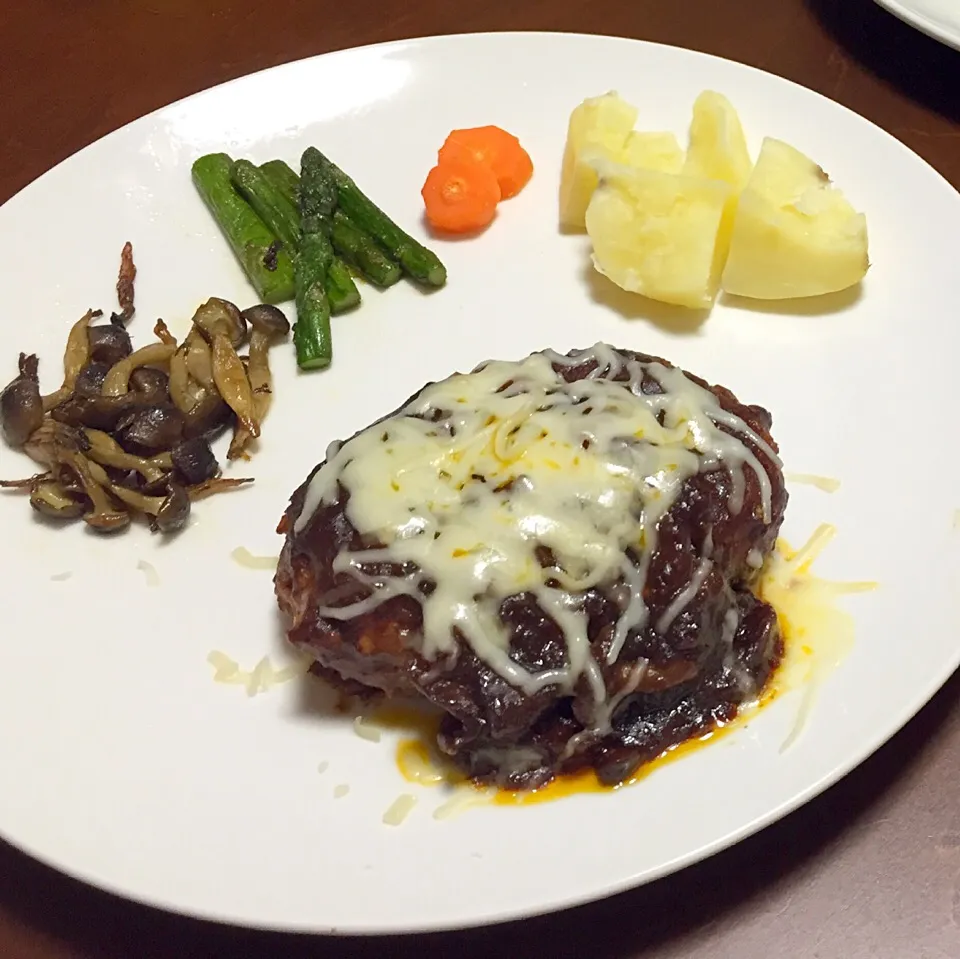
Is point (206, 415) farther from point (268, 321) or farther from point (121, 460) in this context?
point (268, 321)

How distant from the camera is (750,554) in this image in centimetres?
296

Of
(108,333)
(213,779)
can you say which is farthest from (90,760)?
(108,333)

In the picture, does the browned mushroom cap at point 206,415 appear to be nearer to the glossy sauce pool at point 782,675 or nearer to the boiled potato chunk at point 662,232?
the glossy sauce pool at point 782,675

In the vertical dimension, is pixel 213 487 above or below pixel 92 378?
below

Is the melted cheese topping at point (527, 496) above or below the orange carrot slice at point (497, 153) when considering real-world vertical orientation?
below

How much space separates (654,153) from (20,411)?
2659mm

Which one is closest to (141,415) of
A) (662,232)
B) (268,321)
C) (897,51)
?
(268,321)

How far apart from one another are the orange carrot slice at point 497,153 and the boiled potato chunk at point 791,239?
1.02 m

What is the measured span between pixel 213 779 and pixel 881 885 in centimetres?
181

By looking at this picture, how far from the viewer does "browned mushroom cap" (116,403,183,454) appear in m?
3.63

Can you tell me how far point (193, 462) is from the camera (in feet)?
11.7

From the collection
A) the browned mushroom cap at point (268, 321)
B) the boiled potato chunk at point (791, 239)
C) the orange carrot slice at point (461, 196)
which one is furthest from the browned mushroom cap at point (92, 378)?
the boiled potato chunk at point (791, 239)

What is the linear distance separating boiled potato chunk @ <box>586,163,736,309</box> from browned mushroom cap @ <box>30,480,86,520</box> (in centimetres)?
213

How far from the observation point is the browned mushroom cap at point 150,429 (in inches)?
143
